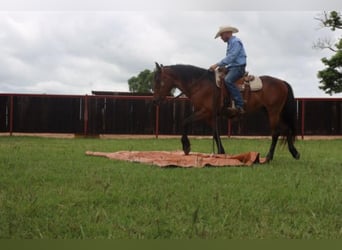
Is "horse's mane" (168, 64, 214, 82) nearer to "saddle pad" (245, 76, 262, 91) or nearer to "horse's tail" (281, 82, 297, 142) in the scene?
"saddle pad" (245, 76, 262, 91)

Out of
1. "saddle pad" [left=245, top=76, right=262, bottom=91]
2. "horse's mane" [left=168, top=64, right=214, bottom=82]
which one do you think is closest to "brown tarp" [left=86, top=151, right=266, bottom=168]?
"saddle pad" [left=245, top=76, right=262, bottom=91]

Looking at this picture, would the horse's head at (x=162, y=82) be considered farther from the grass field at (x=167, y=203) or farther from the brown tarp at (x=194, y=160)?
the grass field at (x=167, y=203)

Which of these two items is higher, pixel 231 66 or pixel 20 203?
pixel 231 66

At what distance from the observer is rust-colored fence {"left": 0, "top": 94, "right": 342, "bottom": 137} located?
19.6 metres

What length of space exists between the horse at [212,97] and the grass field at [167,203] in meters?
2.21

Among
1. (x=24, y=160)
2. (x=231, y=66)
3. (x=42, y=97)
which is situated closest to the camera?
(x=24, y=160)

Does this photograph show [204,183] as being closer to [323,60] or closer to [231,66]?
[231,66]

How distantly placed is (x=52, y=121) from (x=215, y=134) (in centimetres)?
1213

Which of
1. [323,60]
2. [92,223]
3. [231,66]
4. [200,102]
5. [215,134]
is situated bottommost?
[92,223]

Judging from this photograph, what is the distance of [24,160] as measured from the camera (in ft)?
25.4

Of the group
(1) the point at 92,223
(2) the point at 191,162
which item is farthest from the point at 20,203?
(2) the point at 191,162

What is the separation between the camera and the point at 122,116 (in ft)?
65.8

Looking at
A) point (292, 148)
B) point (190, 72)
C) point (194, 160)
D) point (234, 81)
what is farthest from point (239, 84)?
point (194, 160)

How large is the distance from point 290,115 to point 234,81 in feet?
4.54
